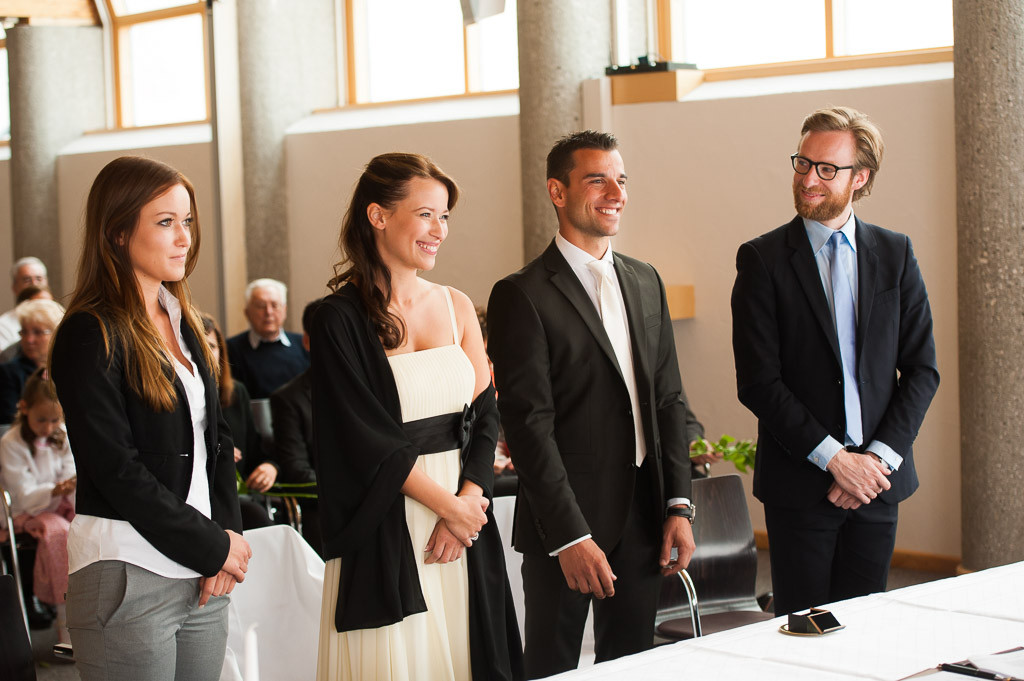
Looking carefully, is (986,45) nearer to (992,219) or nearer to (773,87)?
(992,219)

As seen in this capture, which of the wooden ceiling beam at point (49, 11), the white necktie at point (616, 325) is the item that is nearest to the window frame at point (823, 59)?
the wooden ceiling beam at point (49, 11)

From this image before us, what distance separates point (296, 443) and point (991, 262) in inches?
137

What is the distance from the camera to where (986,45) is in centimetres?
541

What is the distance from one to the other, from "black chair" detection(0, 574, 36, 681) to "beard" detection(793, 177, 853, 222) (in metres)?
2.17

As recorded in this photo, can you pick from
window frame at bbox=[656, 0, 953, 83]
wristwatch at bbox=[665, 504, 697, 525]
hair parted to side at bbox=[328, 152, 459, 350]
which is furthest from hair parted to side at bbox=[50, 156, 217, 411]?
window frame at bbox=[656, 0, 953, 83]

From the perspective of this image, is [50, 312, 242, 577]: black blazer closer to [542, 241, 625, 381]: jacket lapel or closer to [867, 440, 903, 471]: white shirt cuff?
[542, 241, 625, 381]: jacket lapel

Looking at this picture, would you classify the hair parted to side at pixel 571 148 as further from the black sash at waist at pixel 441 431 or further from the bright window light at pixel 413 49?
the bright window light at pixel 413 49

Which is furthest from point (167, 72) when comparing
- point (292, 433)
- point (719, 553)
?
point (719, 553)

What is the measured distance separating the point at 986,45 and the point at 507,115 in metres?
3.31

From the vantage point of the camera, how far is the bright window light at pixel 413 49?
29.2ft

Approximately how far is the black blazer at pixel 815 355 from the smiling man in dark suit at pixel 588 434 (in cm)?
31

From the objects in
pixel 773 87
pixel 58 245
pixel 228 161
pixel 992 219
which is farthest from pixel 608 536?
pixel 58 245

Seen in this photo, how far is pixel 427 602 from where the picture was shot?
8.62 feet

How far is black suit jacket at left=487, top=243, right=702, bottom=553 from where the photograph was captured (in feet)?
9.02
